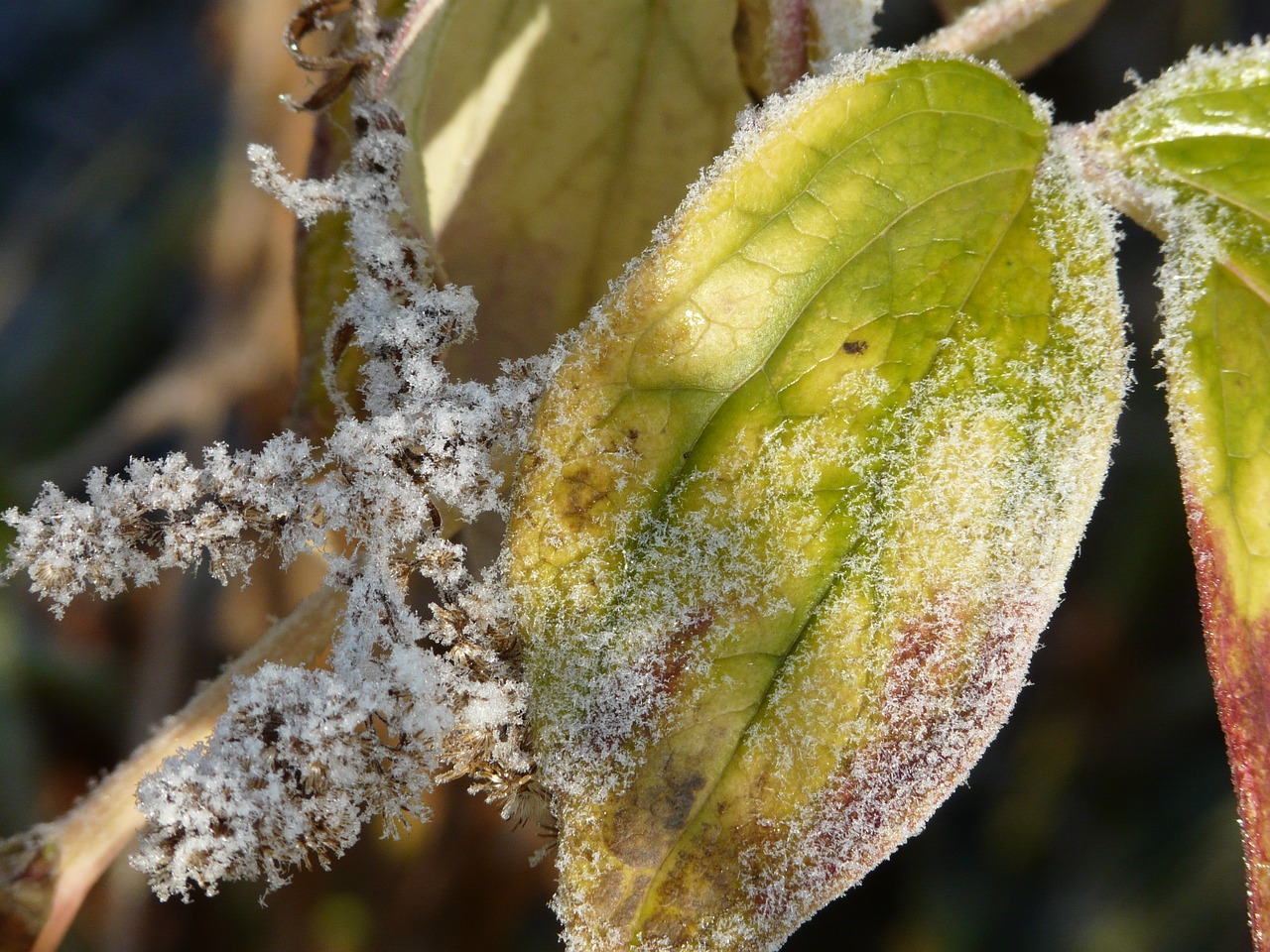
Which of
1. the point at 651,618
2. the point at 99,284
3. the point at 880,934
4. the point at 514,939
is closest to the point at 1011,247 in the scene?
the point at 651,618

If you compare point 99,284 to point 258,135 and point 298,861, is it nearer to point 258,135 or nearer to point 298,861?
point 258,135

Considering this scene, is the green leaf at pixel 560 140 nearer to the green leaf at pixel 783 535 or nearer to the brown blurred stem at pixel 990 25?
the brown blurred stem at pixel 990 25

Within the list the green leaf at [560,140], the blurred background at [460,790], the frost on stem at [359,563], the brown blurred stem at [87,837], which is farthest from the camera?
the blurred background at [460,790]

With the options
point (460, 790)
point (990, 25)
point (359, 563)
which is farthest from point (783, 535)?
point (460, 790)

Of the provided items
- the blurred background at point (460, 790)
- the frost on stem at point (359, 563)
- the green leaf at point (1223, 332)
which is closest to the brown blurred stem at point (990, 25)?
the green leaf at point (1223, 332)

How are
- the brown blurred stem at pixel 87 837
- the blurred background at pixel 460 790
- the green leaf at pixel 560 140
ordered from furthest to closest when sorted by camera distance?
the blurred background at pixel 460 790 < the green leaf at pixel 560 140 < the brown blurred stem at pixel 87 837

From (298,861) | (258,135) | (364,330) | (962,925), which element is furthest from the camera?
(258,135)
